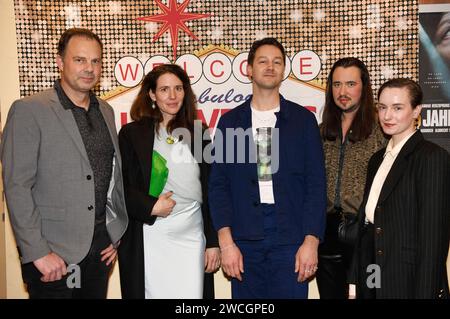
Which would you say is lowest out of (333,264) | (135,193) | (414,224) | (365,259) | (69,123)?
(333,264)

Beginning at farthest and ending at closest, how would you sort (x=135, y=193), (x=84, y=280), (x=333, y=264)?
(x=333, y=264)
(x=135, y=193)
(x=84, y=280)

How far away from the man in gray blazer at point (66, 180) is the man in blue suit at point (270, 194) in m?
0.69

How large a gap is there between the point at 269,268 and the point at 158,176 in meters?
0.89

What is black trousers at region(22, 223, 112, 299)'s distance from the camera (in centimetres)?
287

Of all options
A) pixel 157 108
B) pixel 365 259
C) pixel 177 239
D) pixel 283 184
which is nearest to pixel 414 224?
pixel 365 259

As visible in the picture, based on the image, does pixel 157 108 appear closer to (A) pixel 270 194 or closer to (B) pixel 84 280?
(A) pixel 270 194

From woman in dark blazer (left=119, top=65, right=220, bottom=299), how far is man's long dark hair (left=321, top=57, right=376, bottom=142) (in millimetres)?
813

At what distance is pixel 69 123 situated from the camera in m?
2.90

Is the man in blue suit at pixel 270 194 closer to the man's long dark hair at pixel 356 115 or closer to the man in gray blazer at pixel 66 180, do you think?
the man's long dark hair at pixel 356 115

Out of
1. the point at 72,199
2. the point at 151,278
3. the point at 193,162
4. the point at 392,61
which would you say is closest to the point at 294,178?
the point at 193,162

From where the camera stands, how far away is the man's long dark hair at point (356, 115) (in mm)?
3352

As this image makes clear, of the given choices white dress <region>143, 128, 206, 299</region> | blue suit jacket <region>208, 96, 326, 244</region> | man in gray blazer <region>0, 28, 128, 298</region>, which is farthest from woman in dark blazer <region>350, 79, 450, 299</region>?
man in gray blazer <region>0, 28, 128, 298</region>

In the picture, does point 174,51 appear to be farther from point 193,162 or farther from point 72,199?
point 72,199

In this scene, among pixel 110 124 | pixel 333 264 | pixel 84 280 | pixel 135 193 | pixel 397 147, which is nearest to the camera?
pixel 397 147
